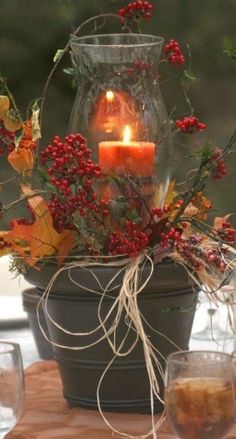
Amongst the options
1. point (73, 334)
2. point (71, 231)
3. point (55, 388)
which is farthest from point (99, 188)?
point (55, 388)

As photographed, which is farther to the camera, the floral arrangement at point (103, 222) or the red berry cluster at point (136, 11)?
the red berry cluster at point (136, 11)

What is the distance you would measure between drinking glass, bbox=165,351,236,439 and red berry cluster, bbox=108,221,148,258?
0.46ft

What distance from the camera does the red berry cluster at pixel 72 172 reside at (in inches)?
44.4

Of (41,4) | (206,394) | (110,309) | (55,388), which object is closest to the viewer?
(206,394)

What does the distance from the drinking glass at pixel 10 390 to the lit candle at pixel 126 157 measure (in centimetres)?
25

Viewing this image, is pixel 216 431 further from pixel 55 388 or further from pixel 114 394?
pixel 55 388

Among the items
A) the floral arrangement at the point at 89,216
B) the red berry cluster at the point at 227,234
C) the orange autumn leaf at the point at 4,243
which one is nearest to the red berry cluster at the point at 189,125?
the floral arrangement at the point at 89,216

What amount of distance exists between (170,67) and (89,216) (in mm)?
2455

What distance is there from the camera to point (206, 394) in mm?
1048

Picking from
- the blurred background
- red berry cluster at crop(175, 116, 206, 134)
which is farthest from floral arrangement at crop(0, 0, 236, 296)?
the blurred background

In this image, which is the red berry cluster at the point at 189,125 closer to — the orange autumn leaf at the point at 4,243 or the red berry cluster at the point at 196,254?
the red berry cluster at the point at 196,254

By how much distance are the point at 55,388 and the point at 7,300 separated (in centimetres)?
48

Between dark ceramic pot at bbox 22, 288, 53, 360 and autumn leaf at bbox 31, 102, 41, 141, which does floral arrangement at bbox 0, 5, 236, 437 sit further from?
dark ceramic pot at bbox 22, 288, 53, 360

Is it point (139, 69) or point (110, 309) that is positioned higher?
point (139, 69)
